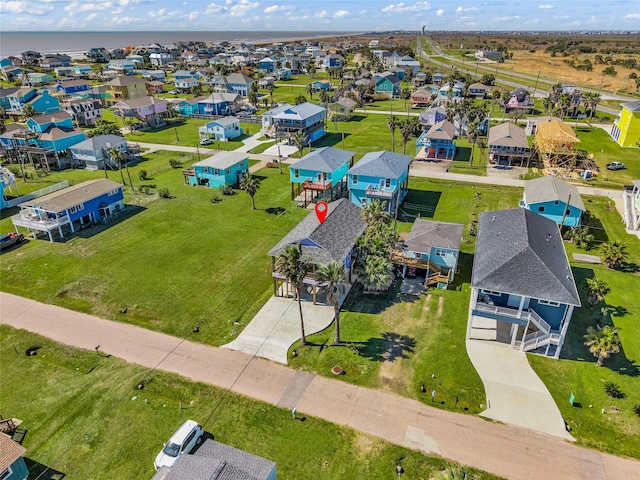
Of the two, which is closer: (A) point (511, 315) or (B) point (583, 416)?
(B) point (583, 416)

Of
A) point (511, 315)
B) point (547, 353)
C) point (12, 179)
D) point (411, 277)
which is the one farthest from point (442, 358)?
point (12, 179)

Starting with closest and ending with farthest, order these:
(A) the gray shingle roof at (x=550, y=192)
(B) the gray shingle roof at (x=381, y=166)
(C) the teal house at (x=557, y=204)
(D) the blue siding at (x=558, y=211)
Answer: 1. (C) the teal house at (x=557, y=204)
2. (A) the gray shingle roof at (x=550, y=192)
3. (D) the blue siding at (x=558, y=211)
4. (B) the gray shingle roof at (x=381, y=166)

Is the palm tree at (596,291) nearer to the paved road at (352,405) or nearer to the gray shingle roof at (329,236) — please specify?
the paved road at (352,405)

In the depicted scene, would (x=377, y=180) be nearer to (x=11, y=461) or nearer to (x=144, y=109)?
(x=11, y=461)

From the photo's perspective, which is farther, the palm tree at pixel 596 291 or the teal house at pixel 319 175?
the teal house at pixel 319 175

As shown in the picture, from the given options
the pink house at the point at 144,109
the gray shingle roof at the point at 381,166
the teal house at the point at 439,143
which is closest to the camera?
the gray shingle roof at the point at 381,166

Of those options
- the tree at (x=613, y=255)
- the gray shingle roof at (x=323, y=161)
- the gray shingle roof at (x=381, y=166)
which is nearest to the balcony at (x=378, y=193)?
the gray shingle roof at (x=381, y=166)

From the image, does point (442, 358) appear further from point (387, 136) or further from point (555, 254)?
point (387, 136)

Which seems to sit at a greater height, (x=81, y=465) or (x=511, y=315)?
(x=511, y=315)
